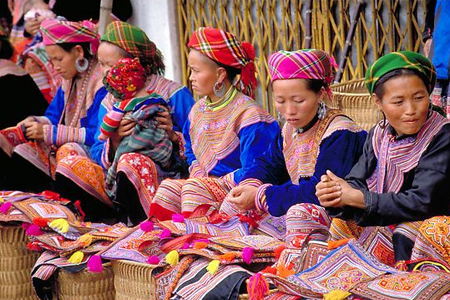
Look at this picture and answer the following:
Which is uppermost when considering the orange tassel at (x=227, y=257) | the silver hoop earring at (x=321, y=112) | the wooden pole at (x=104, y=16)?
the wooden pole at (x=104, y=16)

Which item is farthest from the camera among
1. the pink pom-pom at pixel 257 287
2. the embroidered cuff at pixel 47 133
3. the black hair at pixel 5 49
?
the black hair at pixel 5 49

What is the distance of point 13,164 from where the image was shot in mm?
5750

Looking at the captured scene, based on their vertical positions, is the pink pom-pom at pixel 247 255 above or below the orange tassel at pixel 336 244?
below

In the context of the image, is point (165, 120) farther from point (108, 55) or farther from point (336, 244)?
point (336, 244)

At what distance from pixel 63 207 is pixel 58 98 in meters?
1.31

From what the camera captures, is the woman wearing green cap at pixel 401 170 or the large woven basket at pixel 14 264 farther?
the large woven basket at pixel 14 264

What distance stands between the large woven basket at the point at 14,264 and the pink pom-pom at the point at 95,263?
656mm

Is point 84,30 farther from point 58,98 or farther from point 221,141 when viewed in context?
point 221,141

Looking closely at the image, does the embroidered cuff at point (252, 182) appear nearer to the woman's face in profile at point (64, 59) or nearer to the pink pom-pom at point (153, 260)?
the pink pom-pom at point (153, 260)

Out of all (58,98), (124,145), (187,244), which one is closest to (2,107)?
(58,98)

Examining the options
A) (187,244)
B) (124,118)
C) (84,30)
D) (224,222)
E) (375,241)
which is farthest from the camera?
(84,30)

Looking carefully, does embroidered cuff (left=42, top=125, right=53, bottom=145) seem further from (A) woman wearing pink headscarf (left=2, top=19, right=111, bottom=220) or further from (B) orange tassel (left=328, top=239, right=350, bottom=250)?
(B) orange tassel (left=328, top=239, right=350, bottom=250)

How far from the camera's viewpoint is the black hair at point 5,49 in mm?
6281

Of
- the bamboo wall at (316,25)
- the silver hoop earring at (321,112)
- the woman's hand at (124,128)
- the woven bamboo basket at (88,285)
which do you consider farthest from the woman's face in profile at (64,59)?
the silver hoop earring at (321,112)
